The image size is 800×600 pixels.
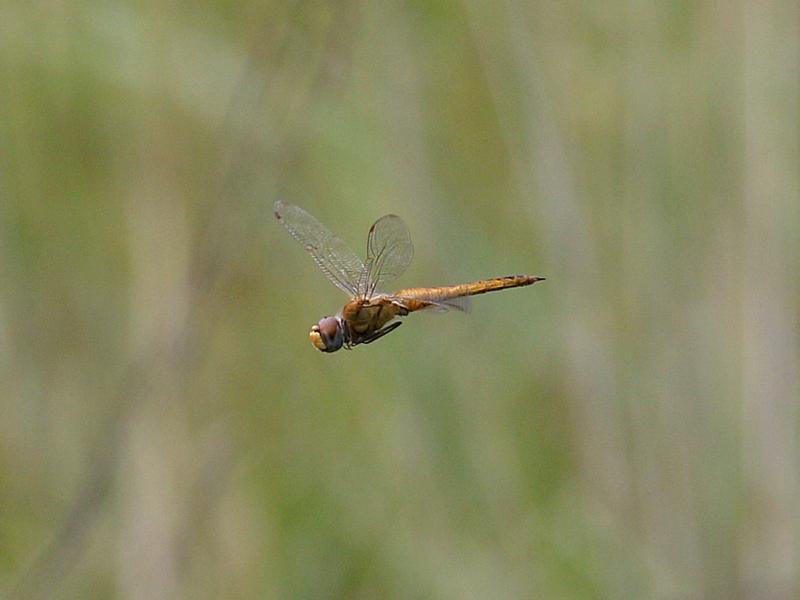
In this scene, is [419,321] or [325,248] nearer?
[325,248]

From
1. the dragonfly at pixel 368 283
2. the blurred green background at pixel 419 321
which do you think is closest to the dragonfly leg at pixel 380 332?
the dragonfly at pixel 368 283

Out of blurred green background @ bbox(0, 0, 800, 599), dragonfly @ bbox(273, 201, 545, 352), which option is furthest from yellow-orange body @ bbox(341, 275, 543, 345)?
blurred green background @ bbox(0, 0, 800, 599)

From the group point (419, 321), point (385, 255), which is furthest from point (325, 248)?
point (419, 321)

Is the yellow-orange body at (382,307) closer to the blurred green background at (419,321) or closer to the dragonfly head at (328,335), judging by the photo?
the dragonfly head at (328,335)

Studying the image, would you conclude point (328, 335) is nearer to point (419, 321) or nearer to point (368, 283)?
point (368, 283)

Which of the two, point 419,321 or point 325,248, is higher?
point 325,248

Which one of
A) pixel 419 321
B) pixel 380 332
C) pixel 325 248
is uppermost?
pixel 325 248

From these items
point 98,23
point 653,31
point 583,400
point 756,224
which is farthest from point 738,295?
point 98,23

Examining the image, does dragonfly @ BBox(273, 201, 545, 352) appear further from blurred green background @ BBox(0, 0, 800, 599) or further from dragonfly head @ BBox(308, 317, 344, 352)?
blurred green background @ BBox(0, 0, 800, 599)
